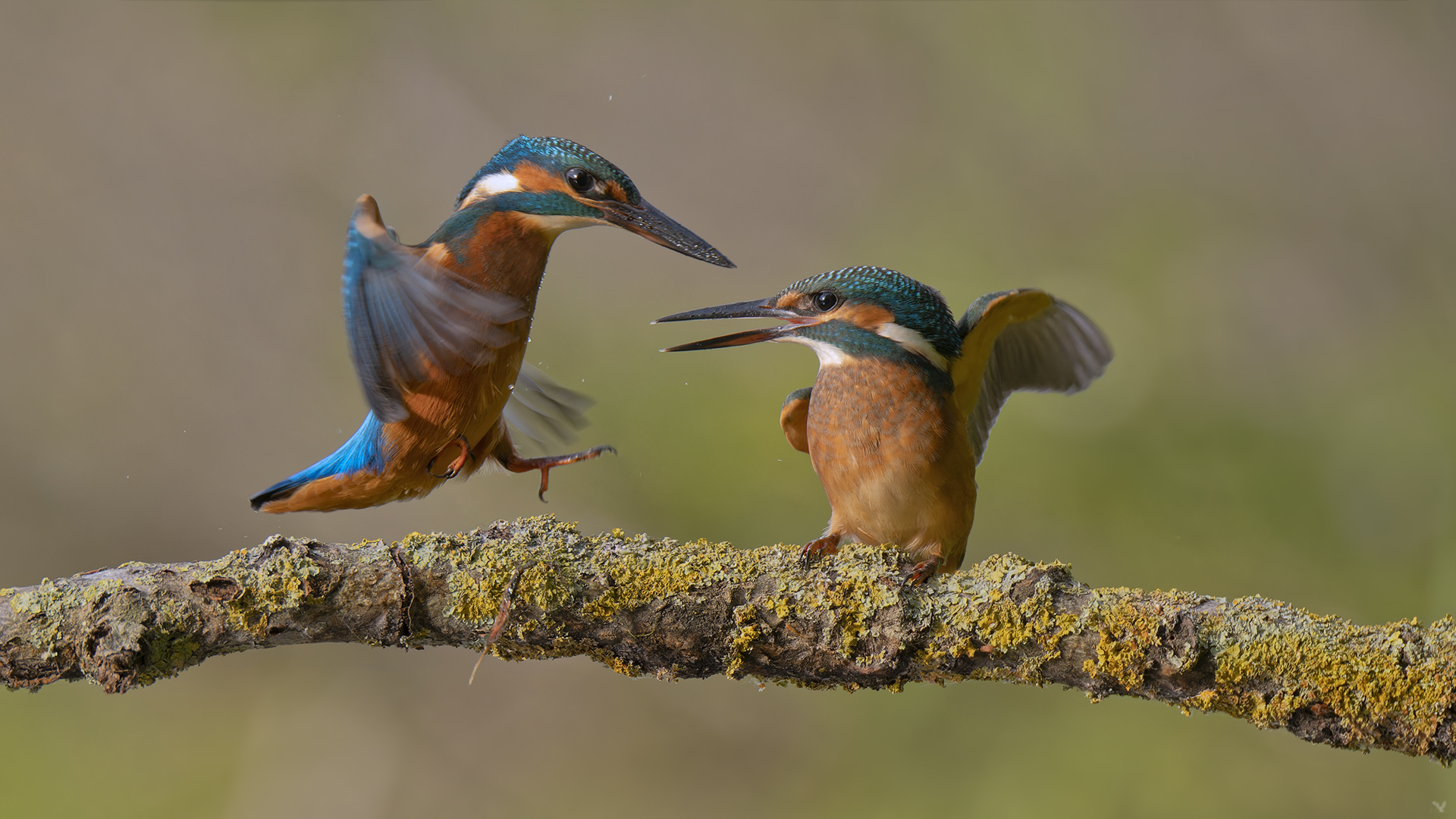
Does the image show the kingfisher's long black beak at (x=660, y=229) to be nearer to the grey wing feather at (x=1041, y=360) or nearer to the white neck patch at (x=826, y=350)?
the white neck patch at (x=826, y=350)

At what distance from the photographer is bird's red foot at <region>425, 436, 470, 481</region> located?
4.95 ft

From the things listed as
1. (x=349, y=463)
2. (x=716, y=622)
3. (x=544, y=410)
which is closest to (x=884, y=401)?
(x=716, y=622)

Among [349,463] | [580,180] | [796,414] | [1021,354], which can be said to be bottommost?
[349,463]

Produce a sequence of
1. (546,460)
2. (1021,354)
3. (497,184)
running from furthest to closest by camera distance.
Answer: (1021,354)
(546,460)
(497,184)

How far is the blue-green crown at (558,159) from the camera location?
139 centimetres

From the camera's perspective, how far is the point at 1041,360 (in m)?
1.94

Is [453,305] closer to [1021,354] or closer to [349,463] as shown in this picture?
[349,463]

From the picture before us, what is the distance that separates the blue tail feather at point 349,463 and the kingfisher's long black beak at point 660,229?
0.45m

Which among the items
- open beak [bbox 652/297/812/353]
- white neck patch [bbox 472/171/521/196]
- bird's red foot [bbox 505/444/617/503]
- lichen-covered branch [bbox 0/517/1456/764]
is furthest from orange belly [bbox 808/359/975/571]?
white neck patch [bbox 472/171/521/196]

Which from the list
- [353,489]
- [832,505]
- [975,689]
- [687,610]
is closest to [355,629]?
[353,489]

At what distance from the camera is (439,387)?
1.41m

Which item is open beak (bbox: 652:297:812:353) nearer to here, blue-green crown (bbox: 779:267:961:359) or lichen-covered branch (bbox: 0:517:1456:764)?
blue-green crown (bbox: 779:267:961:359)

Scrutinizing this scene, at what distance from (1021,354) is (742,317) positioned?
1.99ft

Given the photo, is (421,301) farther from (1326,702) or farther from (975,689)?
(975,689)
